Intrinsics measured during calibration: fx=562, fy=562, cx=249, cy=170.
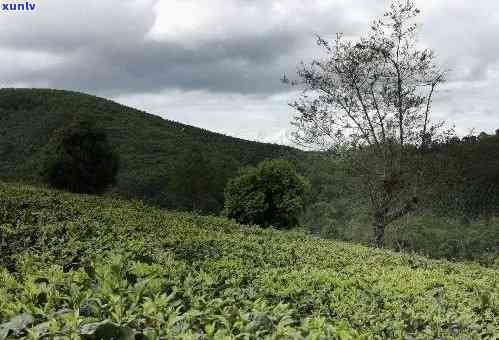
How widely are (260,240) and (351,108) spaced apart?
27.1 feet

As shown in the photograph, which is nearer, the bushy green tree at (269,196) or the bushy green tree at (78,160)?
the bushy green tree at (269,196)

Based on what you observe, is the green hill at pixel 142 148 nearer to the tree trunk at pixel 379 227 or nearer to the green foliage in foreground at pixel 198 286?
the tree trunk at pixel 379 227

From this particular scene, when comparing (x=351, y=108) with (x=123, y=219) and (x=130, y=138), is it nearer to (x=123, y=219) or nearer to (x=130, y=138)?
(x=123, y=219)

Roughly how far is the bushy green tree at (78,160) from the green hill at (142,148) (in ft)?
5.81

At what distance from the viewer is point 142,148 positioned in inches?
1516

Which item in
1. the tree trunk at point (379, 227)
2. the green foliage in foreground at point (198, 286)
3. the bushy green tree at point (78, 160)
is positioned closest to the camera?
the green foliage in foreground at point (198, 286)

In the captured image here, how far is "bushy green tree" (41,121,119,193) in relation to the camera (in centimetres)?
2370

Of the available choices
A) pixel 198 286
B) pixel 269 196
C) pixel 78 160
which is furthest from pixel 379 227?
pixel 78 160

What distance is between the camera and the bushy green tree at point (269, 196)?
16.8 metres

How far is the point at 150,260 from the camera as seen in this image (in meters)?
6.54

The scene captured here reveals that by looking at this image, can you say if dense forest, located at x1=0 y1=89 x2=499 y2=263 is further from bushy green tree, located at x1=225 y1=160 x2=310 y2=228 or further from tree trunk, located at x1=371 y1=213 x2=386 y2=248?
bushy green tree, located at x1=225 y1=160 x2=310 y2=228

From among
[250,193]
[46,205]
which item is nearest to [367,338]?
[46,205]

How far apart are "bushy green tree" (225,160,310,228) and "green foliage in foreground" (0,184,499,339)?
5601 millimetres

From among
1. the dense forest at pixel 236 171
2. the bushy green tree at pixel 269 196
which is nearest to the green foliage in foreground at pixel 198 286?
the bushy green tree at pixel 269 196
